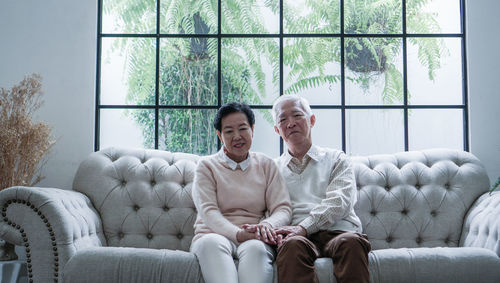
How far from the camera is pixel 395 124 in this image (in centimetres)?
348

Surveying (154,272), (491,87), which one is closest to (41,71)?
(154,272)

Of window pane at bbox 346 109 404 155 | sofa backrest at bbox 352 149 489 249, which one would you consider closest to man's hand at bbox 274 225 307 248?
sofa backrest at bbox 352 149 489 249

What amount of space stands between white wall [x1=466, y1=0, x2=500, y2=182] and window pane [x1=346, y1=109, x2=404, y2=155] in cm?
49

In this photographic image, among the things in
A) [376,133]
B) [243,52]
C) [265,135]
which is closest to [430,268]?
[376,133]

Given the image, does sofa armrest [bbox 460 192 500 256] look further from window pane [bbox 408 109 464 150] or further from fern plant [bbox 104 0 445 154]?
fern plant [bbox 104 0 445 154]

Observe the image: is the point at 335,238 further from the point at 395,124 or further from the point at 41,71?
the point at 41,71

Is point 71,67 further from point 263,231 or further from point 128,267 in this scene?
point 263,231

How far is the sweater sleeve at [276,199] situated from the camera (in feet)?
7.89

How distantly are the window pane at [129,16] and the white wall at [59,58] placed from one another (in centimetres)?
16

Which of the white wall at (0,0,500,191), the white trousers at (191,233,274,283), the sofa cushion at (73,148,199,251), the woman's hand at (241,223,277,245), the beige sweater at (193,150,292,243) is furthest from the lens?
the white wall at (0,0,500,191)

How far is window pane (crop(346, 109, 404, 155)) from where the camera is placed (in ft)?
11.4

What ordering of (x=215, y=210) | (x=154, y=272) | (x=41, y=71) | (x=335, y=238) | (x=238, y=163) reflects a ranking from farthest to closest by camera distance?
(x=41, y=71)
(x=238, y=163)
(x=215, y=210)
(x=335, y=238)
(x=154, y=272)

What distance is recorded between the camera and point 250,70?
3.49m

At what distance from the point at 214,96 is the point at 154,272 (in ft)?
5.52
